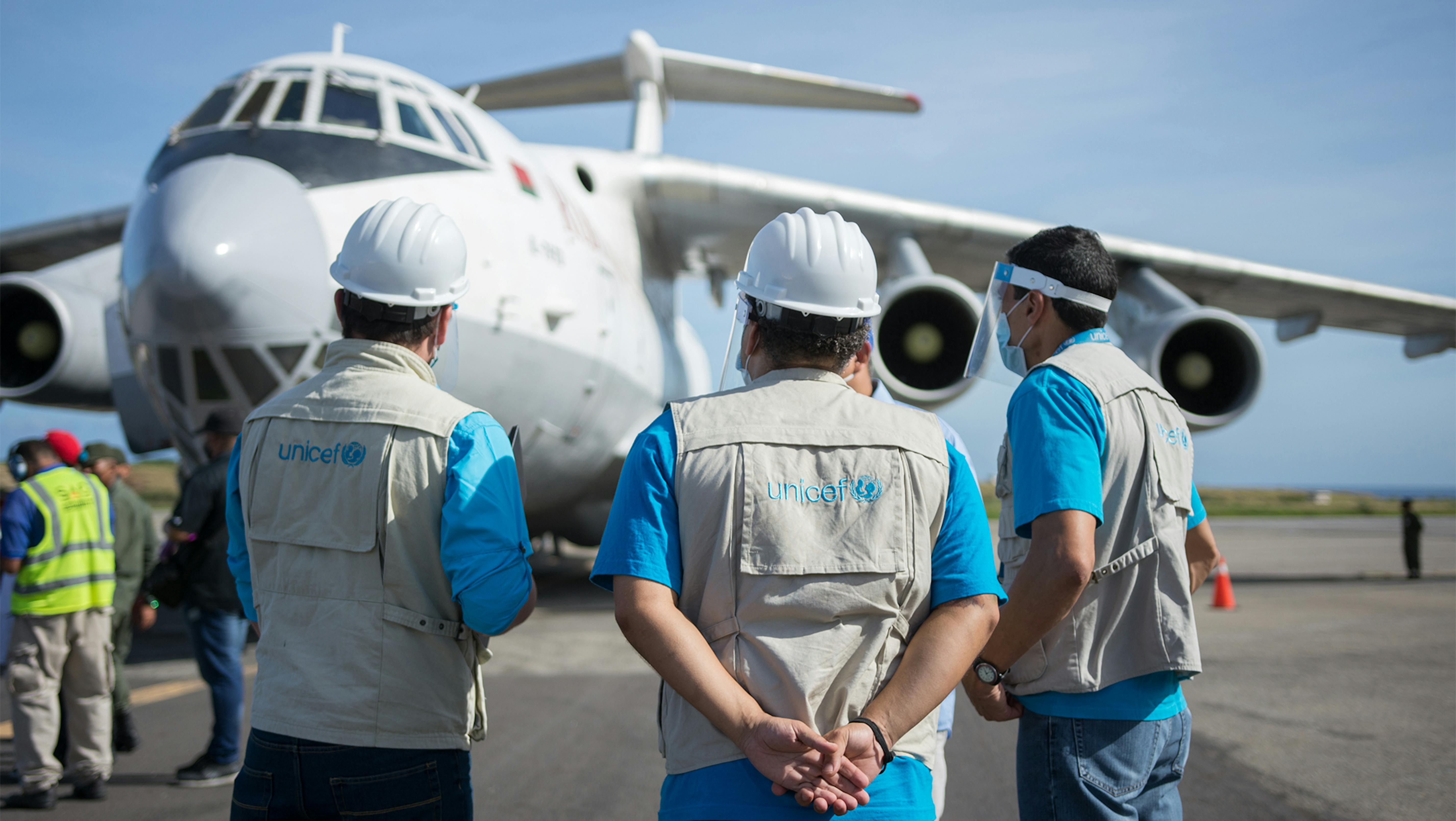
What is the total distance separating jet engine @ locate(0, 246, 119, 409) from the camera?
8.12 meters

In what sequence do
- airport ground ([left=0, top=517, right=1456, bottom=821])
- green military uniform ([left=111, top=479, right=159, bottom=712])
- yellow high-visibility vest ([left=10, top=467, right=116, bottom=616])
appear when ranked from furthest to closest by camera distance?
1. green military uniform ([left=111, top=479, right=159, bottom=712])
2. yellow high-visibility vest ([left=10, top=467, right=116, bottom=616])
3. airport ground ([left=0, top=517, right=1456, bottom=821])

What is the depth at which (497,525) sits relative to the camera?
1.76m

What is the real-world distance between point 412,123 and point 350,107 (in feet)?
1.19

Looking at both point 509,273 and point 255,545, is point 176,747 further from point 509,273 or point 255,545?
point 255,545

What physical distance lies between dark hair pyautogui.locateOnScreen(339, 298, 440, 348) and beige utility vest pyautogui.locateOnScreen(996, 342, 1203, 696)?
1.30 m

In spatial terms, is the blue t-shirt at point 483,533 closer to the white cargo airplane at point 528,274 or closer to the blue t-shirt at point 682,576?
the blue t-shirt at point 682,576

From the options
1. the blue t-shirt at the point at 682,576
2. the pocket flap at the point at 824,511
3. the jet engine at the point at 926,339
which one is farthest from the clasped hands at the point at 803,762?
the jet engine at the point at 926,339

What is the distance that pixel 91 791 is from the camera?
398 cm

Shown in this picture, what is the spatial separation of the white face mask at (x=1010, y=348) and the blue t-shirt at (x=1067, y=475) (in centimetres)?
29

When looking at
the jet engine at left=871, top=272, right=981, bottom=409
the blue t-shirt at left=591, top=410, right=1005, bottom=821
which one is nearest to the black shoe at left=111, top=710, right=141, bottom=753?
the blue t-shirt at left=591, top=410, right=1005, bottom=821

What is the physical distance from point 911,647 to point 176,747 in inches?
181

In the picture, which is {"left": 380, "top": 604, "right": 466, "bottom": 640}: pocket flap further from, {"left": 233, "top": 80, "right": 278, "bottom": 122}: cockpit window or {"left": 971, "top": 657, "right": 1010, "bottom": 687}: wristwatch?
{"left": 233, "top": 80, "right": 278, "bottom": 122}: cockpit window

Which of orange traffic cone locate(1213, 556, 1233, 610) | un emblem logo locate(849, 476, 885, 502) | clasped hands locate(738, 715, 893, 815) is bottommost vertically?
orange traffic cone locate(1213, 556, 1233, 610)

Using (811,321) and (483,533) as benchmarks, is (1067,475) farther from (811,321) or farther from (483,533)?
(483,533)
